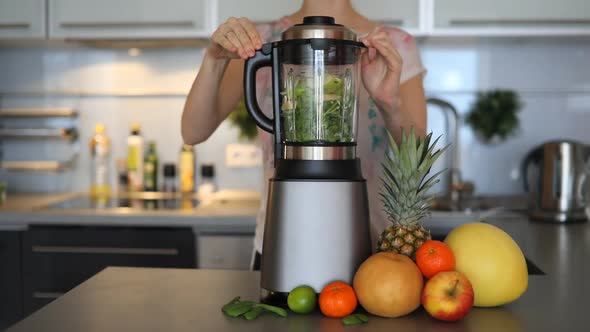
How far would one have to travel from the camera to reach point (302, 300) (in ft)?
3.05

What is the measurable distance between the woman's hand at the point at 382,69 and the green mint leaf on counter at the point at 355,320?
382mm

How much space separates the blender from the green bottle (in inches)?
67.0

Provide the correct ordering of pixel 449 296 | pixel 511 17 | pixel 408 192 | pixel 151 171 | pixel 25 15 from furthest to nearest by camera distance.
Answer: pixel 151 171, pixel 25 15, pixel 511 17, pixel 408 192, pixel 449 296

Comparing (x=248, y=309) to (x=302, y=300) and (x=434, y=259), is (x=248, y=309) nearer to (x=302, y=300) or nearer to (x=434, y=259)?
(x=302, y=300)

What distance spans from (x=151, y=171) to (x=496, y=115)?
1.31m

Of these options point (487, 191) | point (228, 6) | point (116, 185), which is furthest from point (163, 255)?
point (487, 191)

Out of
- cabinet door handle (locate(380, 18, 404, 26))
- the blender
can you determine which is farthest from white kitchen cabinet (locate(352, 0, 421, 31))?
the blender

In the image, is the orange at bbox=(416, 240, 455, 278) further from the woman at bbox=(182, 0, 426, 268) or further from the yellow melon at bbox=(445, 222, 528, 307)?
the woman at bbox=(182, 0, 426, 268)

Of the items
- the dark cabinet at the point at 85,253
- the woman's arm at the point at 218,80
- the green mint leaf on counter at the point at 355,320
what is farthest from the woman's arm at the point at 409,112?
the dark cabinet at the point at 85,253

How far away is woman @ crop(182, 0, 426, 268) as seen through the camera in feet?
3.65

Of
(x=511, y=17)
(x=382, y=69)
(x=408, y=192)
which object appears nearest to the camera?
(x=408, y=192)

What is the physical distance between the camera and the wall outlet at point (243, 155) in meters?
2.67

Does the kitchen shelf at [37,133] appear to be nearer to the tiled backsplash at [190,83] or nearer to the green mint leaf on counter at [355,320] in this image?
the tiled backsplash at [190,83]

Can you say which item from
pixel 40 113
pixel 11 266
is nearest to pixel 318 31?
pixel 11 266
